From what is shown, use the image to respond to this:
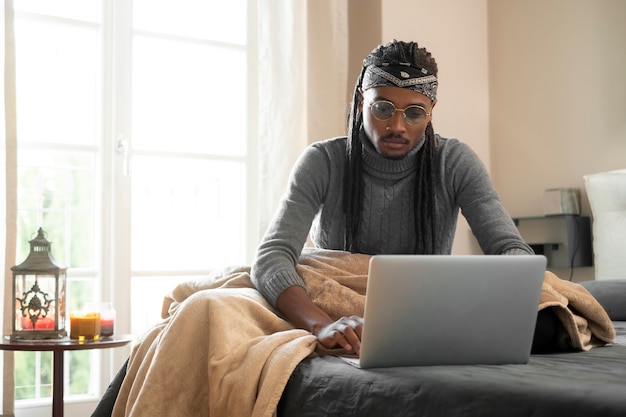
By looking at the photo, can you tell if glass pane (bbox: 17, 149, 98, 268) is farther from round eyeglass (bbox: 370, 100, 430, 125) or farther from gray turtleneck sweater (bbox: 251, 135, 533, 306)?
round eyeglass (bbox: 370, 100, 430, 125)

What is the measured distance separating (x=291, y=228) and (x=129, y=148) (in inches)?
62.5

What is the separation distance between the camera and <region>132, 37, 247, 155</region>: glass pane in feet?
11.4

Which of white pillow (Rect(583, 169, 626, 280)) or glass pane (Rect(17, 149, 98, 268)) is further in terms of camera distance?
white pillow (Rect(583, 169, 626, 280))

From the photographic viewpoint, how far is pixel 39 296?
247 centimetres

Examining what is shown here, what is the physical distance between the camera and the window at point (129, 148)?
3209 mm

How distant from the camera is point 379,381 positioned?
1267 mm

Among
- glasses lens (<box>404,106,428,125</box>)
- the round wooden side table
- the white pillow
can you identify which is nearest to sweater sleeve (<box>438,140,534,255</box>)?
glasses lens (<box>404,106,428,125</box>)

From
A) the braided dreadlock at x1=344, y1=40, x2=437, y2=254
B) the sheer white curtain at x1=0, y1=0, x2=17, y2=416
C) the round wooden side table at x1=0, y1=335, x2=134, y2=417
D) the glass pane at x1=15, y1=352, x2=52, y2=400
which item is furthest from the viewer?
the glass pane at x1=15, y1=352, x2=52, y2=400

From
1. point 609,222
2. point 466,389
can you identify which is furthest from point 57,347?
point 609,222

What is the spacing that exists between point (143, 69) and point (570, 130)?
6.30 ft

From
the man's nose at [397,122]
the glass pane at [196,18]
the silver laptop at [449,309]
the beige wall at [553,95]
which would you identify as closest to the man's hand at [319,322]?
the silver laptop at [449,309]

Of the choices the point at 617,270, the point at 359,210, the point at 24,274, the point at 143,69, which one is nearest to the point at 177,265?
the point at 143,69

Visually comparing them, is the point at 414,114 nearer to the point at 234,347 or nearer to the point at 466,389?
the point at 234,347

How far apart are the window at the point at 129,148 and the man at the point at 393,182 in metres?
1.41
